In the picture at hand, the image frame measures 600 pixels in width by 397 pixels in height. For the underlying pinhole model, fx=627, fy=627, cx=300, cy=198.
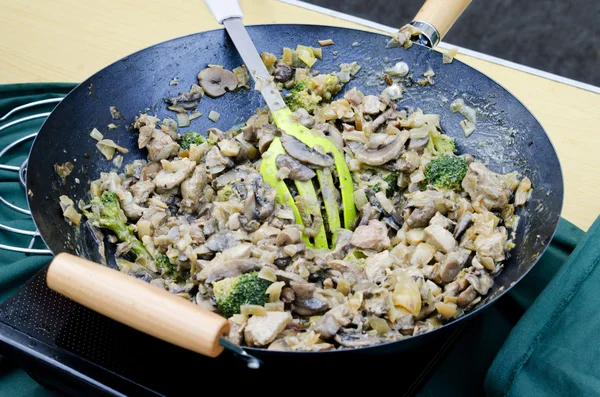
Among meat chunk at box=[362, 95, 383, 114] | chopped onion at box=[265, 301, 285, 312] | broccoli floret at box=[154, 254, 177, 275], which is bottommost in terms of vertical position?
broccoli floret at box=[154, 254, 177, 275]

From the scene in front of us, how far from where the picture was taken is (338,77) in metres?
1.72

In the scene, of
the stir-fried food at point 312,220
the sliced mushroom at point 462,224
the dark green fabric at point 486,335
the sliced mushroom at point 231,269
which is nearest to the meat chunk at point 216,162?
the stir-fried food at point 312,220

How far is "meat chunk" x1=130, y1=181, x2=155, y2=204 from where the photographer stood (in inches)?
59.5

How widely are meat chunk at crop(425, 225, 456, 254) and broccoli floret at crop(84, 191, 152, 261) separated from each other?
64cm

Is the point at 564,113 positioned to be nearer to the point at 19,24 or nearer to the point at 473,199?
the point at 473,199

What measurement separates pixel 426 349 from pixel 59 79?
1451 mm

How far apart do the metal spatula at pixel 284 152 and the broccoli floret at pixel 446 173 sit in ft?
0.67

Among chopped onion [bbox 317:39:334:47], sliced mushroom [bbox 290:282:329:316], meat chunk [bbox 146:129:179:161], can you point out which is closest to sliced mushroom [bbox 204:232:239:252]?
sliced mushroom [bbox 290:282:329:316]

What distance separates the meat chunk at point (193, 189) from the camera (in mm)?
1523

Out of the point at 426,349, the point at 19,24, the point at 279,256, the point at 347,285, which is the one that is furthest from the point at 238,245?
the point at 19,24

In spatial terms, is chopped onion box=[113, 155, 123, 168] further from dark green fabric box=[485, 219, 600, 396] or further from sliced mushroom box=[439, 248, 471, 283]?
dark green fabric box=[485, 219, 600, 396]

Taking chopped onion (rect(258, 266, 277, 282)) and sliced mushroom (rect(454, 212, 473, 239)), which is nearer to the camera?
chopped onion (rect(258, 266, 277, 282))

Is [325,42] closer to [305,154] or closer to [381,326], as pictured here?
[305,154]

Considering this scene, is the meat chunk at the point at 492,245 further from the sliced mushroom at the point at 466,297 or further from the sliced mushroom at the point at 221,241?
the sliced mushroom at the point at 221,241
